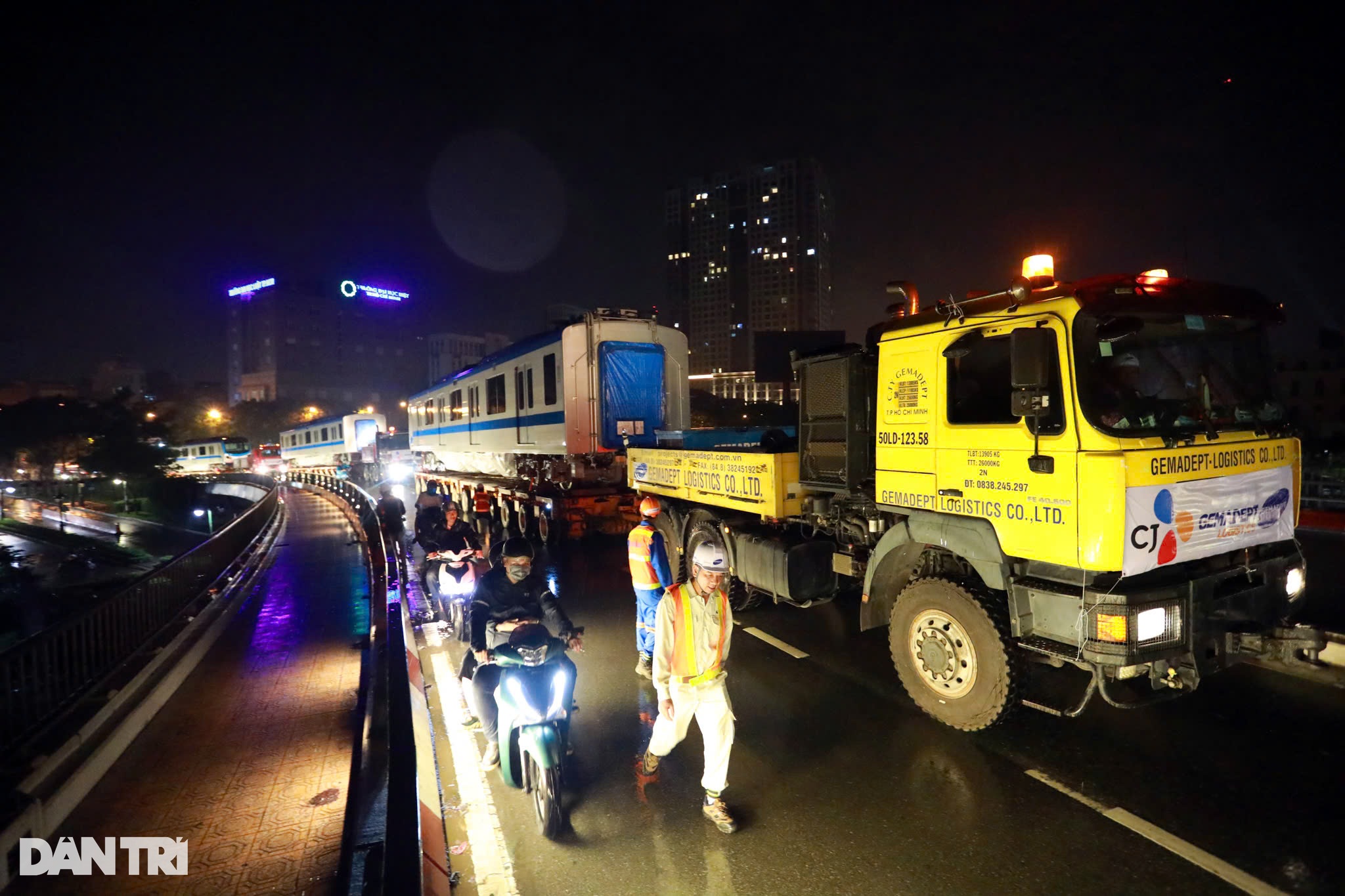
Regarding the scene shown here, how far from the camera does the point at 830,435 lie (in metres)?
5.90

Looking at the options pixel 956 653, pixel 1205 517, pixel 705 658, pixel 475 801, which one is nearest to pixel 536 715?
pixel 475 801

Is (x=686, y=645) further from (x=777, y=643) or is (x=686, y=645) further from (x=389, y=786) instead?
(x=777, y=643)

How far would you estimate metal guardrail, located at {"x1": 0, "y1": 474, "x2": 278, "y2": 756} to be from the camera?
4.50 meters

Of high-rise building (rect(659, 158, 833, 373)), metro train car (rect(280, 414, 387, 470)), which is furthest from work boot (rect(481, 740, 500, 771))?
high-rise building (rect(659, 158, 833, 373))

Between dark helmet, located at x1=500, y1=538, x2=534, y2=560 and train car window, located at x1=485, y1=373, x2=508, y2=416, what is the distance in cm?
1116

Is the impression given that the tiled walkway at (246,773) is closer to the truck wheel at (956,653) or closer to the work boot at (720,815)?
the work boot at (720,815)

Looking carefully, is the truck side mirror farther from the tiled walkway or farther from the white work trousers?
the tiled walkway

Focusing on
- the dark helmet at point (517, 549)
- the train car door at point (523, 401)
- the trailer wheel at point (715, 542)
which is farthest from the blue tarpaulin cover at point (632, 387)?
the dark helmet at point (517, 549)

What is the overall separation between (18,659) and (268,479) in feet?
104

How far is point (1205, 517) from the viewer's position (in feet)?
13.5

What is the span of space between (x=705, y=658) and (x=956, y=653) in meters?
2.10

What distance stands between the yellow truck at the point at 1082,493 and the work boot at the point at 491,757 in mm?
2989

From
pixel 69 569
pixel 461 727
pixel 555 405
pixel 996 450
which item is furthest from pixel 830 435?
pixel 69 569

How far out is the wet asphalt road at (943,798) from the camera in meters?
3.24
